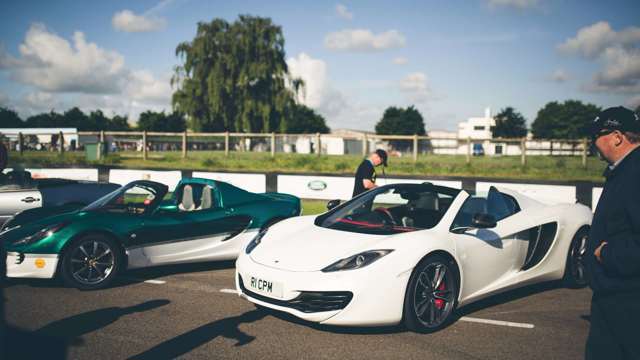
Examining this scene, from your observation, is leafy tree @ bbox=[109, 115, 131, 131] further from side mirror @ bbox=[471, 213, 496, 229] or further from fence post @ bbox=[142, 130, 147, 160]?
side mirror @ bbox=[471, 213, 496, 229]

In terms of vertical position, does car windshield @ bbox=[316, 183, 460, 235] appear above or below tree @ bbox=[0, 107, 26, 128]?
below

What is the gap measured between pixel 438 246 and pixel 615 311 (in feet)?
7.81

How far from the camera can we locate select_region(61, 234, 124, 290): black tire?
5895 millimetres

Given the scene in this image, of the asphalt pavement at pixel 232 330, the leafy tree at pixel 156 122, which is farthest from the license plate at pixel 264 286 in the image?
the leafy tree at pixel 156 122

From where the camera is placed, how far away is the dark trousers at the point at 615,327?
2.30m

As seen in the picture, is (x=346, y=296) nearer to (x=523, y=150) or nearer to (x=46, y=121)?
(x=523, y=150)

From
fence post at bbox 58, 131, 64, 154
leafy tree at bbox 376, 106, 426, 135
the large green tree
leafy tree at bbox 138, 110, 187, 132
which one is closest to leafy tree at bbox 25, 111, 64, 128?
leafy tree at bbox 138, 110, 187, 132

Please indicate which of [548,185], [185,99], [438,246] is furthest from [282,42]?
[438,246]

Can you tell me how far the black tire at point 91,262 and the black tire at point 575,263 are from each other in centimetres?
512

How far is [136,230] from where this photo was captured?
6359 mm

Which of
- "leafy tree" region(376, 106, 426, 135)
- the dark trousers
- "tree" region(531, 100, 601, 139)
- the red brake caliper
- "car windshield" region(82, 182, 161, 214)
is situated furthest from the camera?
"leafy tree" region(376, 106, 426, 135)

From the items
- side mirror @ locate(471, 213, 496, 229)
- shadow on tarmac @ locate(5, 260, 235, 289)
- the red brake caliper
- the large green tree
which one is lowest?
shadow on tarmac @ locate(5, 260, 235, 289)

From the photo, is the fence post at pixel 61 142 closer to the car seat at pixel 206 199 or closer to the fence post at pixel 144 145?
the fence post at pixel 144 145

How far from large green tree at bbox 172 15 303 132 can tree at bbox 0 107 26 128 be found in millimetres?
75137
